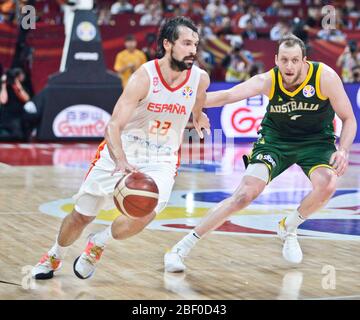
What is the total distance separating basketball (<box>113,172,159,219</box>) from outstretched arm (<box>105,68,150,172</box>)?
83mm

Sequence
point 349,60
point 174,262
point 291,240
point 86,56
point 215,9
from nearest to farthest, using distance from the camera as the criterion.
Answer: point 174,262 → point 291,240 → point 86,56 → point 349,60 → point 215,9

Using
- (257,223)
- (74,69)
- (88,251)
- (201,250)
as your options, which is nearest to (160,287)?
(88,251)

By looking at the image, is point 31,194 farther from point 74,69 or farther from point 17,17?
point 17,17

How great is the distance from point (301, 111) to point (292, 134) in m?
0.24

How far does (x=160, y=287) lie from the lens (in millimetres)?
6016

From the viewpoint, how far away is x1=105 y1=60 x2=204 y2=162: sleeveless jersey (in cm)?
612

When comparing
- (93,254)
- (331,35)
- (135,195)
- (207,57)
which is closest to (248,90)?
(135,195)

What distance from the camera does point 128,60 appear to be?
58.6 feet

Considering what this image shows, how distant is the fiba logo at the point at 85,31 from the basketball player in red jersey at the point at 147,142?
10.6 meters

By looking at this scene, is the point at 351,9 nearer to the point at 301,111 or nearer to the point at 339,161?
the point at 301,111

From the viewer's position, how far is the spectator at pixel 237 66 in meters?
18.7

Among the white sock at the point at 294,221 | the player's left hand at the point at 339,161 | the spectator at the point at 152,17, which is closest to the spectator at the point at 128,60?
the spectator at the point at 152,17

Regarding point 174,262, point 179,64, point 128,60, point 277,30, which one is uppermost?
point 277,30

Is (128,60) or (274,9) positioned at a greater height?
(274,9)
